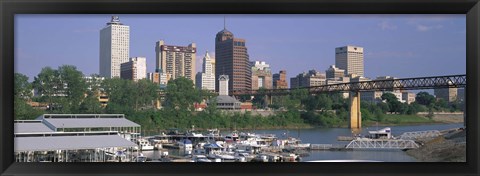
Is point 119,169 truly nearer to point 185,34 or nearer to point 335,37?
point 185,34

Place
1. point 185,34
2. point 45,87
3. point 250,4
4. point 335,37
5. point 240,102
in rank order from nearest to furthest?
point 250,4
point 185,34
point 45,87
point 240,102
point 335,37

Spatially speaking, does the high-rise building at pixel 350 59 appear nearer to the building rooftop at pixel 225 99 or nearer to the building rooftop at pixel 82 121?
the building rooftop at pixel 225 99

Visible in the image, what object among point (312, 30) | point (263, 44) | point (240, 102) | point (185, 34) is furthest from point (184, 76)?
point (263, 44)

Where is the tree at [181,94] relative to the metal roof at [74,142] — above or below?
above

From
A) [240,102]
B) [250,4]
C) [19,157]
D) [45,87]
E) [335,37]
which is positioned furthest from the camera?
[335,37]

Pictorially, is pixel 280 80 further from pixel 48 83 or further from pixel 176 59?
pixel 48 83

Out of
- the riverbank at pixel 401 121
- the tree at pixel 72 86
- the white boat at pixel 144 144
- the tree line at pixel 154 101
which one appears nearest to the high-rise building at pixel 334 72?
the tree line at pixel 154 101
